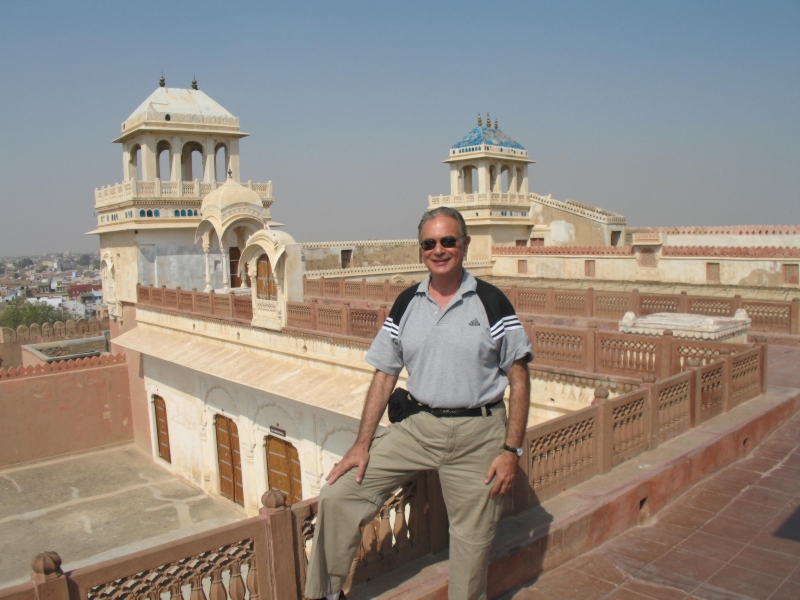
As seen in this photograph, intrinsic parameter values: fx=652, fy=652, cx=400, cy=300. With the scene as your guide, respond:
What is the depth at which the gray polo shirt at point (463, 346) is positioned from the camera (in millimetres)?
3068

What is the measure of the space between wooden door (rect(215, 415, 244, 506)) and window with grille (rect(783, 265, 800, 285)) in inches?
525

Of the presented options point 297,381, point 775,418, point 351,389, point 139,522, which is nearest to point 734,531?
point 775,418

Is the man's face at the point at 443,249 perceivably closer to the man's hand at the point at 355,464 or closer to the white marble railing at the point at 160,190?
the man's hand at the point at 355,464

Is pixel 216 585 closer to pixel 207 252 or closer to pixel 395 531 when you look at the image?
pixel 395 531

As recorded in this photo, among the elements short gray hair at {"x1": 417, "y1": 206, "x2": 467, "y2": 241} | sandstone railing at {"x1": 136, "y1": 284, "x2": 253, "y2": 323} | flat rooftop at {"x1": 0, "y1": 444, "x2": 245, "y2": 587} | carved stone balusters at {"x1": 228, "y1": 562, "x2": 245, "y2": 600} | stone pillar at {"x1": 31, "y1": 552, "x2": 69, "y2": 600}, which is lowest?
flat rooftop at {"x1": 0, "y1": 444, "x2": 245, "y2": 587}

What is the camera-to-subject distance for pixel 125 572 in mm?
3094

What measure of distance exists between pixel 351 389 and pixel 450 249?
8211 mm

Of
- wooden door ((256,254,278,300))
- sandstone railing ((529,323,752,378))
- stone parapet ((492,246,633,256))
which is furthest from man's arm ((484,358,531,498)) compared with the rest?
stone parapet ((492,246,633,256))

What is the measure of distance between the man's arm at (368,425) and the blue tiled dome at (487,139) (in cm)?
2368

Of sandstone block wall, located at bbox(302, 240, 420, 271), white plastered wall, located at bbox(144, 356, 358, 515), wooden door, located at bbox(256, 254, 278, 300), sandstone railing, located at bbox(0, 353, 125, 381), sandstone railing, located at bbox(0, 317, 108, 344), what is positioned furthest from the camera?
sandstone railing, located at bbox(0, 317, 108, 344)

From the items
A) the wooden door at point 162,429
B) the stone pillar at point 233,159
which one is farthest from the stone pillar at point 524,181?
the wooden door at point 162,429

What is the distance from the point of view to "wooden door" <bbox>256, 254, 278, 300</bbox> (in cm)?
1328

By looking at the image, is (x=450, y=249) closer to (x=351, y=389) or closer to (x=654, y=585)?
(x=654, y=585)

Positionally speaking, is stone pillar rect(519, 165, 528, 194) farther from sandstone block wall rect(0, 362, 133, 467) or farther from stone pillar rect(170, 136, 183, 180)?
sandstone block wall rect(0, 362, 133, 467)
